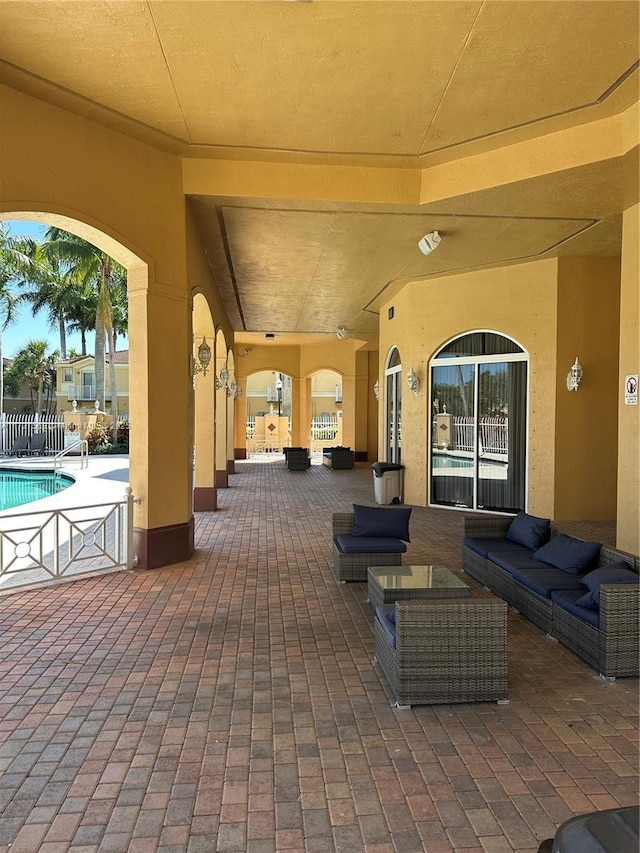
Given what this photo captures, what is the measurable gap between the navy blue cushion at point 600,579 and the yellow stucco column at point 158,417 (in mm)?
4332

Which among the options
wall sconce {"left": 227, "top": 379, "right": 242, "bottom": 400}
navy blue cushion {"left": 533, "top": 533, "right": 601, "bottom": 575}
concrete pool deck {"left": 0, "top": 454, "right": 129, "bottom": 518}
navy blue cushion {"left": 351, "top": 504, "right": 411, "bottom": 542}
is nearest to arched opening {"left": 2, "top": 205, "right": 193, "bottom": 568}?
concrete pool deck {"left": 0, "top": 454, "right": 129, "bottom": 518}

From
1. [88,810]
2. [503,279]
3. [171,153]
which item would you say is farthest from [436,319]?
[88,810]

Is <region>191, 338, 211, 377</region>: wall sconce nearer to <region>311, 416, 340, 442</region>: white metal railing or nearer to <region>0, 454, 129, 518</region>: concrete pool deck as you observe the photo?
<region>0, 454, 129, 518</region>: concrete pool deck

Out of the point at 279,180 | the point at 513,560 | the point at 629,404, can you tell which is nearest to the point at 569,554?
the point at 513,560

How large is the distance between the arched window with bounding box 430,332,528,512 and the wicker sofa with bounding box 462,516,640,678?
4.02 m

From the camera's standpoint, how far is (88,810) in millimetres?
2430

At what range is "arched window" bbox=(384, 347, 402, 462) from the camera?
11977 millimetres

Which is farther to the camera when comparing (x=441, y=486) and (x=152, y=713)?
(x=441, y=486)

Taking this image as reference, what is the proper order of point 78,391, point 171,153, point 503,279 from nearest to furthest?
point 171,153, point 503,279, point 78,391

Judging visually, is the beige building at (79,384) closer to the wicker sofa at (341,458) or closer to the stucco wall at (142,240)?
the wicker sofa at (341,458)

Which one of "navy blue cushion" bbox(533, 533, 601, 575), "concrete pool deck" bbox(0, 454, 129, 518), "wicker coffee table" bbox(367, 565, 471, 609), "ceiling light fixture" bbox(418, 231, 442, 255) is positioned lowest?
"concrete pool deck" bbox(0, 454, 129, 518)

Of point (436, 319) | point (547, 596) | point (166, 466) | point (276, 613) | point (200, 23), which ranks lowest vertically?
point (276, 613)

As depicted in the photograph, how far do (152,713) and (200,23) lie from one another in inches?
178

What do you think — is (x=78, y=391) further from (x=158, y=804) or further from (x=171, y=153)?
(x=158, y=804)
